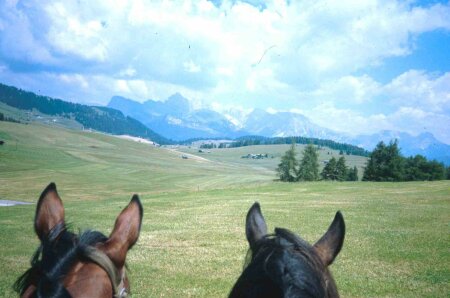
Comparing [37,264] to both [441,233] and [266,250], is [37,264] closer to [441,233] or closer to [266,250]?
[266,250]

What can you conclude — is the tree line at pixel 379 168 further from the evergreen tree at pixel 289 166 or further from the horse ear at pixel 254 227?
the horse ear at pixel 254 227

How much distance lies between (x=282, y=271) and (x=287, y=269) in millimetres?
31

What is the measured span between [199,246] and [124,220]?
15.0 metres

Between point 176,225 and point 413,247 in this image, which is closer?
point 413,247

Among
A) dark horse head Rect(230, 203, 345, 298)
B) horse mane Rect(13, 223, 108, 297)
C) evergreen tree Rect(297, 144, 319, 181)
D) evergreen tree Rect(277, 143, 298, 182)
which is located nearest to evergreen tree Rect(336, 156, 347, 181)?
evergreen tree Rect(297, 144, 319, 181)

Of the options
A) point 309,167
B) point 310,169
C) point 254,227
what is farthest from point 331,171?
point 254,227

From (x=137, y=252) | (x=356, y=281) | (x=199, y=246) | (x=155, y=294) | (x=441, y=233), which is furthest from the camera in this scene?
(x=441, y=233)

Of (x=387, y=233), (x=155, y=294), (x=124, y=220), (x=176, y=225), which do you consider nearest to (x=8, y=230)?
(x=176, y=225)

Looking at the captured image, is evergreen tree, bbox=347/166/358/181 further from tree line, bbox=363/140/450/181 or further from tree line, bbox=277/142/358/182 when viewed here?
tree line, bbox=363/140/450/181

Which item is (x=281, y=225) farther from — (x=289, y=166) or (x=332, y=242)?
(x=289, y=166)

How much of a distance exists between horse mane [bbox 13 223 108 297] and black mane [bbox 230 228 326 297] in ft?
3.20

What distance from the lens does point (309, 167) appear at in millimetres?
74625

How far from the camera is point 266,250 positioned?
85.7 inches

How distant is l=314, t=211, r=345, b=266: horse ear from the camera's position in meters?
2.46
